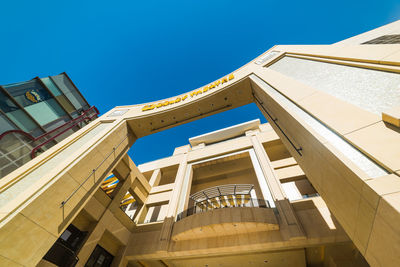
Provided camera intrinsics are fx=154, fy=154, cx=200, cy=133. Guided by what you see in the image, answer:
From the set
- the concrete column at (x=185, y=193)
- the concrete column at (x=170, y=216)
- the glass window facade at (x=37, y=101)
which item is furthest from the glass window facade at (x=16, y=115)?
the concrete column at (x=185, y=193)

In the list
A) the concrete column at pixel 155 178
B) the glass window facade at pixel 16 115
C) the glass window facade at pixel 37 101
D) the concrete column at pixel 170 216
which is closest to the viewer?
the concrete column at pixel 170 216

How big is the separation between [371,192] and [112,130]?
12.0 meters

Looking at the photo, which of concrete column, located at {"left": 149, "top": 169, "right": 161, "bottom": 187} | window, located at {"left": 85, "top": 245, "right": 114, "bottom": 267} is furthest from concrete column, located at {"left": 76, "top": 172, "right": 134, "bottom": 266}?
concrete column, located at {"left": 149, "top": 169, "right": 161, "bottom": 187}

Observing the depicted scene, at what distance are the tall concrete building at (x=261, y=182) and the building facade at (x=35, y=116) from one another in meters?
5.16

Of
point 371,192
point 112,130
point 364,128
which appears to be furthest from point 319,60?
point 112,130

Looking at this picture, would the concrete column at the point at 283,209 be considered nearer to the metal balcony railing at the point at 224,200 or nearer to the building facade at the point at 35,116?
the metal balcony railing at the point at 224,200

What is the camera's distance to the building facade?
11.2 metres

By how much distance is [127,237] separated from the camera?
12195 mm

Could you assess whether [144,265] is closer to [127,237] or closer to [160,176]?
[127,237]

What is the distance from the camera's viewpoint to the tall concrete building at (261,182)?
10.8 feet

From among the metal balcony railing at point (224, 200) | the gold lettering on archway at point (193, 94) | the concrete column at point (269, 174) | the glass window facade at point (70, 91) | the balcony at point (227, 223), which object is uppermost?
the glass window facade at point (70, 91)

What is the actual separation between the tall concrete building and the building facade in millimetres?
5156

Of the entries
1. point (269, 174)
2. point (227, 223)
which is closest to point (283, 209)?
point (269, 174)

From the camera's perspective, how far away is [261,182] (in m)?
13.0
